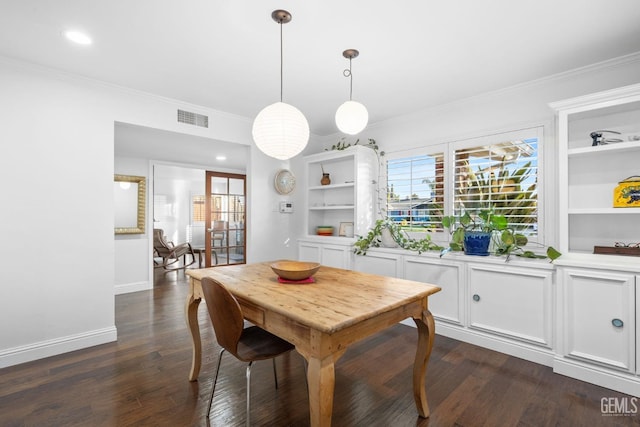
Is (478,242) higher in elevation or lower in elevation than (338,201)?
lower

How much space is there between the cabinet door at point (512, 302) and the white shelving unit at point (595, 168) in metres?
0.38

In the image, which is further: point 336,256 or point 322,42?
point 336,256

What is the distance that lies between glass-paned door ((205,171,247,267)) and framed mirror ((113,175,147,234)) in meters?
1.39

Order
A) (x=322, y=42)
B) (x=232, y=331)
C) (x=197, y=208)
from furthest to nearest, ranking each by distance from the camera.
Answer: (x=197, y=208)
(x=322, y=42)
(x=232, y=331)

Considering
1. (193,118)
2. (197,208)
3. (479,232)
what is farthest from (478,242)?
(197,208)

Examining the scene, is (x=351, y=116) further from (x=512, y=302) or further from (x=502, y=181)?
(x=512, y=302)

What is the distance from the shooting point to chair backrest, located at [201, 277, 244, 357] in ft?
5.21

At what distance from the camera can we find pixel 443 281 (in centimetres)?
311

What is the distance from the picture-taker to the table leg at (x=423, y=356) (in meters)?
1.81

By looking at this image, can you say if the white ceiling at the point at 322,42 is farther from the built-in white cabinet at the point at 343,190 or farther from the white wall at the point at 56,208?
the built-in white cabinet at the point at 343,190

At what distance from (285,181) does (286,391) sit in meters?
2.92

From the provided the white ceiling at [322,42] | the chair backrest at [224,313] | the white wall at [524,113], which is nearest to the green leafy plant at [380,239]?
the white wall at [524,113]

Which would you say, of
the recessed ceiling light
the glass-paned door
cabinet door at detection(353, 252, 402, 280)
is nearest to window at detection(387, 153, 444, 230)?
cabinet door at detection(353, 252, 402, 280)

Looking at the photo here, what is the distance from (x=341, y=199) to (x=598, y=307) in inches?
122
